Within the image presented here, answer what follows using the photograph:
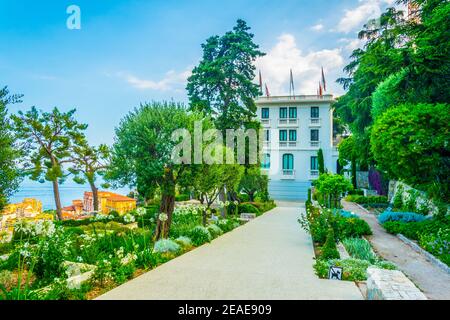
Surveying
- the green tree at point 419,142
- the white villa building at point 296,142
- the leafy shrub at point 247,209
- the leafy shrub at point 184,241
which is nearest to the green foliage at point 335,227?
the green tree at point 419,142

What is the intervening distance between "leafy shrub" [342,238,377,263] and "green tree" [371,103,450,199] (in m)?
4.24

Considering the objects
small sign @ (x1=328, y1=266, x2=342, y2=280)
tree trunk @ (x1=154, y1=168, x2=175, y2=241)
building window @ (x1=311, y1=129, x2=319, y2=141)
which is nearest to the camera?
small sign @ (x1=328, y1=266, x2=342, y2=280)

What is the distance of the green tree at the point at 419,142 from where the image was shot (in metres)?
11.9

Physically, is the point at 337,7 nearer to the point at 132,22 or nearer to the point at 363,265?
the point at 132,22

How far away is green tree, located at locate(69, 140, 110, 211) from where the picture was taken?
2384 cm

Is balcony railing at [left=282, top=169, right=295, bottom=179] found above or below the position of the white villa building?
below

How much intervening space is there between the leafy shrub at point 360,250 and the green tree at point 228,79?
42.0 ft

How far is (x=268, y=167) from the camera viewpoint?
3797 centimetres

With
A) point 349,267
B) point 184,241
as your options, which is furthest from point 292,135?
point 349,267

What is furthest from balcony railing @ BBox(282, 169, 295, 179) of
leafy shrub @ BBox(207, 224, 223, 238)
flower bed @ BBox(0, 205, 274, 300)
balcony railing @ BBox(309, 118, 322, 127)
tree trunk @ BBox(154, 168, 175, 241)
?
flower bed @ BBox(0, 205, 274, 300)

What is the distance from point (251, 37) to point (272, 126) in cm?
1668

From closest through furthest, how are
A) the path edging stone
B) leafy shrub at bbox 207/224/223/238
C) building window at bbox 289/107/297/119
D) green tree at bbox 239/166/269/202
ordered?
the path edging stone → leafy shrub at bbox 207/224/223/238 → green tree at bbox 239/166/269/202 → building window at bbox 289/107/297/119

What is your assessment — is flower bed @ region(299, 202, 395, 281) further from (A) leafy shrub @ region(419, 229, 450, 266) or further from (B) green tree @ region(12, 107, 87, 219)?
(B) green tree @ region(12, 107, 87, 219)
